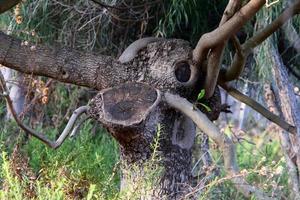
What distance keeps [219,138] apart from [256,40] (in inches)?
24.4

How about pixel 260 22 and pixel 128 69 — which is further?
pixel 260 22

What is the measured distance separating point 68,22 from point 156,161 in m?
1.76

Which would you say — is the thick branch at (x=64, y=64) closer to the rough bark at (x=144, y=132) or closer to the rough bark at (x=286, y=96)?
the rough bark at (x=144, y=132)

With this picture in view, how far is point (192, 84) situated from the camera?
3.57m

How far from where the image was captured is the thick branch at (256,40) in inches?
130

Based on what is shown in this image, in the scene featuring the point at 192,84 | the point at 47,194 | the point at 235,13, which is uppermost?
the point at 235,13

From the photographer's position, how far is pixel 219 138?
128 inches

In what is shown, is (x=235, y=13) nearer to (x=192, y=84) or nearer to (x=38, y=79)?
(x=192, y=84)

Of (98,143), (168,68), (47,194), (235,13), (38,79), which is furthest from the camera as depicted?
(98,143)

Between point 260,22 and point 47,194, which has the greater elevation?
point 260,22

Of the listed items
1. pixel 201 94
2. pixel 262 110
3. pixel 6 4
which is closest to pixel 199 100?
pixel 201 94

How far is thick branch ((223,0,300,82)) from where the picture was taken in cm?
331

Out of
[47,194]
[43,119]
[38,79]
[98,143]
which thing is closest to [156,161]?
[47,194]

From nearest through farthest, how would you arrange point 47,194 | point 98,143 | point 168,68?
point 47,194 < point 168,68 < point 98,143
